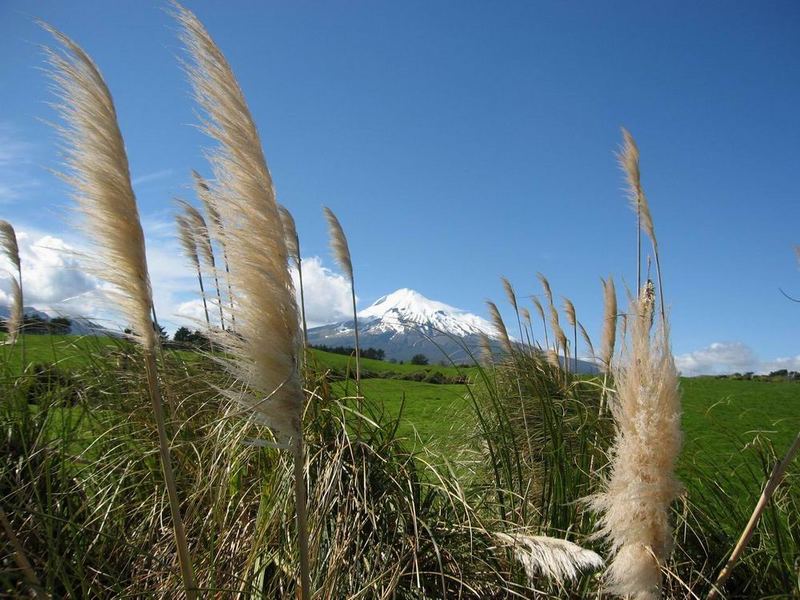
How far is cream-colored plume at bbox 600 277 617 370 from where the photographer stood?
163 inches

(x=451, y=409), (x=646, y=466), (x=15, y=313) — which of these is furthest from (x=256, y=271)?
(x=451, y=409)

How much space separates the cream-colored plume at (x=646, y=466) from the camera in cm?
165

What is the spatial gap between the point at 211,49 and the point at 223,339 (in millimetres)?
923

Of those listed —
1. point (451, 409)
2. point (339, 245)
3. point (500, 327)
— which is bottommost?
point (451, 409)

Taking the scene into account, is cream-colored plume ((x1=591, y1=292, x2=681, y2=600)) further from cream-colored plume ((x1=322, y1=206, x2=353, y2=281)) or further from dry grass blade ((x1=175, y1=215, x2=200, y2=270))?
dry grass blade ((x1=175, y1=215, x2=200, y2=270))

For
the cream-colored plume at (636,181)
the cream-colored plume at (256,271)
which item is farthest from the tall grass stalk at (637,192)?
the cream-colored plume at (256,271)

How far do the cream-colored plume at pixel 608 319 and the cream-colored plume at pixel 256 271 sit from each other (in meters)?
3.07

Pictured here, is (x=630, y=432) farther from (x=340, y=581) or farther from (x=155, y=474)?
(x=155, y=474)

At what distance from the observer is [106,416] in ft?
12.3

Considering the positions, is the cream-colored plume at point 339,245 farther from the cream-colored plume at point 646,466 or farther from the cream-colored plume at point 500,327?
the cream-colored plume at point 646,466

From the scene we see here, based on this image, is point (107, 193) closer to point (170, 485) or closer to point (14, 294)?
point (170, 485)

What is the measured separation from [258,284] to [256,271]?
0.04 meters

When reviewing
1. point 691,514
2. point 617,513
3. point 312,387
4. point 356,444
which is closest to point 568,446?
point 691,514

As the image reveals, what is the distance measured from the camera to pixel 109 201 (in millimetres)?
1753
